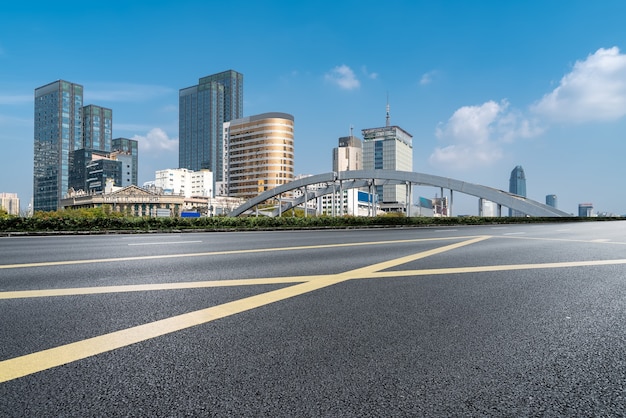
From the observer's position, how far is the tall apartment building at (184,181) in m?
170

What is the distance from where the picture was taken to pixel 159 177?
17150 cm

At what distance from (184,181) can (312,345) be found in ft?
599

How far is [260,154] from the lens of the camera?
14700cm

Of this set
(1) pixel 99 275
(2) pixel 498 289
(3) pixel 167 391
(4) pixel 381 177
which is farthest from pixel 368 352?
(4) pixel 381 177

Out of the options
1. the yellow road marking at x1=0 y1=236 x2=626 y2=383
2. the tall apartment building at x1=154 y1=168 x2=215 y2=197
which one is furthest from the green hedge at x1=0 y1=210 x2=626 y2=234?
the tall apartment building at x1=154 y1=168 x2=215 y2=197

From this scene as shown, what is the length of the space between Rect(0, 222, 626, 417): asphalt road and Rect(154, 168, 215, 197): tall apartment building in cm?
16766

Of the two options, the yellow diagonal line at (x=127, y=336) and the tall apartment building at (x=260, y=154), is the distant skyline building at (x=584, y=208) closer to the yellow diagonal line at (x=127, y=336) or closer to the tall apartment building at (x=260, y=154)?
the tall apartment building at (x=260, y=154)

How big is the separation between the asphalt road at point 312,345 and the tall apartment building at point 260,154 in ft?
456

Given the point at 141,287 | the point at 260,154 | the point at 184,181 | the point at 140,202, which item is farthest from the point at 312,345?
the point at 184,181

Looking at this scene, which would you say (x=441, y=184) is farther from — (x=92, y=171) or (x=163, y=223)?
(x=92, y=171)

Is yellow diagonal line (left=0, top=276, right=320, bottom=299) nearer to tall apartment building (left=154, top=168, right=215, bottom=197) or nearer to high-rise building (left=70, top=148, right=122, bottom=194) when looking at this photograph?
tall apartment building (left=154, top=168, right=215, bottom=197)

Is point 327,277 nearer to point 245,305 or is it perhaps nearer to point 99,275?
point 245,305

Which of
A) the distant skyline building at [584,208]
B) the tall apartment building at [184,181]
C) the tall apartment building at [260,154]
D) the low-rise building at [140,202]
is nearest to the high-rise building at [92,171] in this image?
the tall apartment building at [184,181]

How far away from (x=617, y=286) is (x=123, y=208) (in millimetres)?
144293
